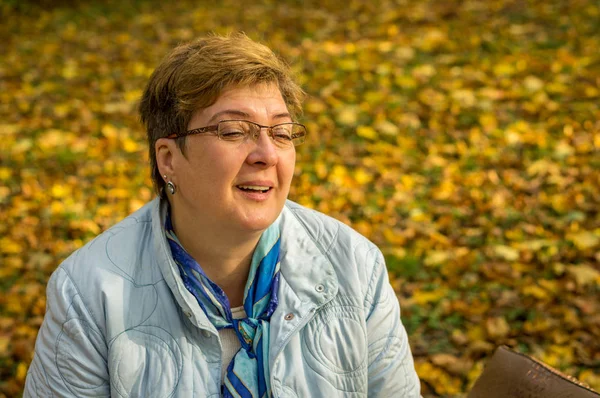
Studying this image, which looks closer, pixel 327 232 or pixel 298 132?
pixel 298 132

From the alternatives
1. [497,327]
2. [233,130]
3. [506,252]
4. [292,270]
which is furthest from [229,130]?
[506,252]

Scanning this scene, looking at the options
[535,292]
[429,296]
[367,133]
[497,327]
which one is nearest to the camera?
[497,327]

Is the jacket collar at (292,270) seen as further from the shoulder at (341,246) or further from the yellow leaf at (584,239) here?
the yellow leaf at (584,239)

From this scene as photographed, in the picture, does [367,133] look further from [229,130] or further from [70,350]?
[70,350]

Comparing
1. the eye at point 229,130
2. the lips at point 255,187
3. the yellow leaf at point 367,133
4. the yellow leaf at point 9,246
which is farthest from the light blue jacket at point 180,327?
the yellow leaf at point 367,133

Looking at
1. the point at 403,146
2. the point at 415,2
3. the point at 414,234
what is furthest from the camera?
the point at 415,2

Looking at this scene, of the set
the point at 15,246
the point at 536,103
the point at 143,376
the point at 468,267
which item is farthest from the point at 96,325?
the point at 536,103

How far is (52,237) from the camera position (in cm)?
455

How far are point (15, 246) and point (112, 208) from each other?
2.23 ft

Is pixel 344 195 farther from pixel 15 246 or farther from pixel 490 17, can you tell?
pixel 490 17

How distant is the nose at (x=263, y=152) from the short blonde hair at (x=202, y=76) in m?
0.15

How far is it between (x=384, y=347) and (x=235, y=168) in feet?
2.30

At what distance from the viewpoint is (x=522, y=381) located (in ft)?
7.18

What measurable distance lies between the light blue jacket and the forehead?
36 cm
